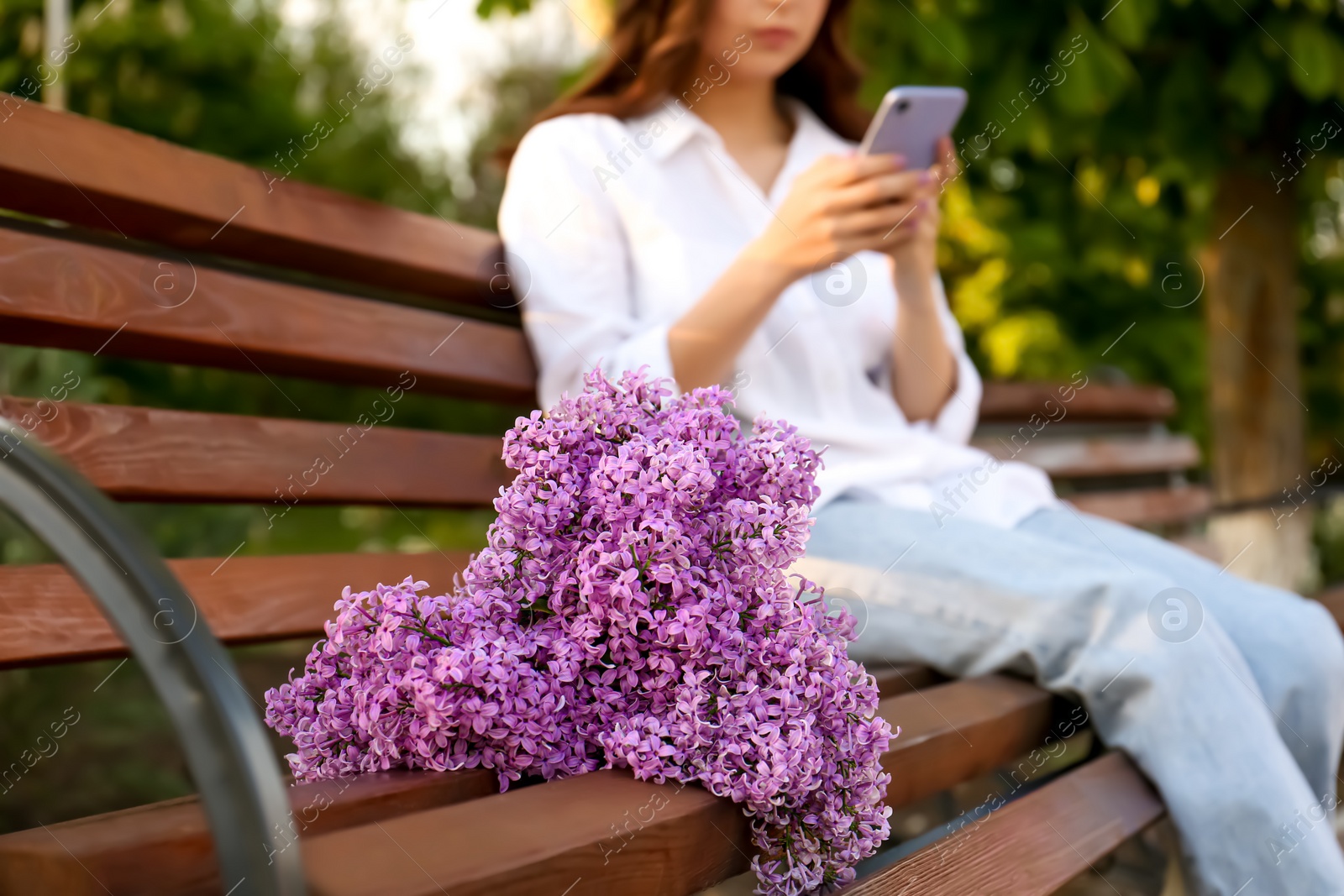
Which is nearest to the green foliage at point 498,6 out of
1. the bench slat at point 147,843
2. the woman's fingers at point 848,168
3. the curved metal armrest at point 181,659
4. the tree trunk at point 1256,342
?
the woman's fingers at point 848,168

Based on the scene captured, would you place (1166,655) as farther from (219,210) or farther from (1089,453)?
(1089,453)

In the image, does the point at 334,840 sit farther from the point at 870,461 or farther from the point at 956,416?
the point at 956,416

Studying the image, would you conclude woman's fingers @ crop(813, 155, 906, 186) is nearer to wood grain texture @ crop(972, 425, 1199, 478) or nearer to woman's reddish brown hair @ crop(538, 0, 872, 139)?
woman's reddish brown hair @ crop(538, 0, 872, 139)

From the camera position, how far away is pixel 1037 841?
134cm

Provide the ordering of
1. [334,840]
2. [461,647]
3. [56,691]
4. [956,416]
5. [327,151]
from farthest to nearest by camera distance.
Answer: [327,151]
[56,691]
[956,416]
[461,647]
[334,840]

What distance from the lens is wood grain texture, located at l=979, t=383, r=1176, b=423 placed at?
327 cm

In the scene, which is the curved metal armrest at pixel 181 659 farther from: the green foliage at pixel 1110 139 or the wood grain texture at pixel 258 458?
the green foliage at pixel 1110 139

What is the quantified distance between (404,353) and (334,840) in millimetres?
1087

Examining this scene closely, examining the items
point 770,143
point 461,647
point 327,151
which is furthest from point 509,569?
point 327,151

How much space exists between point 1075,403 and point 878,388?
1442 millimetres

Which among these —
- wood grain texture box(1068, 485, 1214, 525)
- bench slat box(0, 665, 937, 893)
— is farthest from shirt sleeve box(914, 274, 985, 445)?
bench slat box(0, 665, 937, 893)

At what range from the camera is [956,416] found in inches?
88.0

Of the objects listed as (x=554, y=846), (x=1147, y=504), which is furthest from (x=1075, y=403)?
(x=554, y=846)

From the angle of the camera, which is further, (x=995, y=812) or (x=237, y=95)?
(x=237, y=95)
